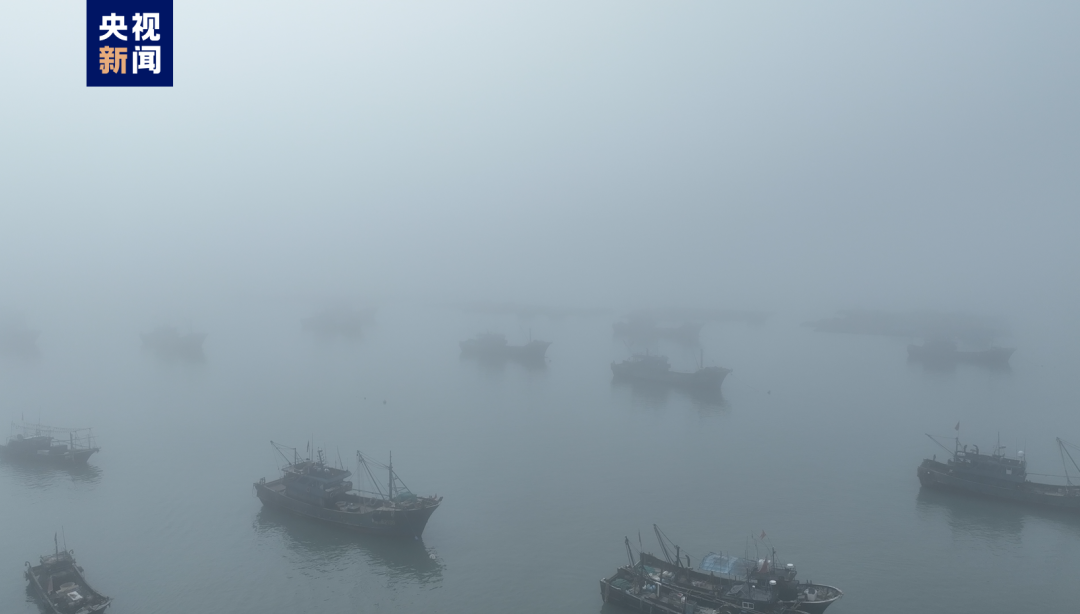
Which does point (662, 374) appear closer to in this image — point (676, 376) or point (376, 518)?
point (676, 376)

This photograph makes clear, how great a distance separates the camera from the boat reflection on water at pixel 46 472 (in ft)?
177

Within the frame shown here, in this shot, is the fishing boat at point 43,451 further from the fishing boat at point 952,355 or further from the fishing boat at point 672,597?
the fishing boat at point 952,355

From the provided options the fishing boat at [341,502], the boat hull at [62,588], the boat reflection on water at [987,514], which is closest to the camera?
the boat hull at [62,588]

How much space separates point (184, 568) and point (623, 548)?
87.3 ft

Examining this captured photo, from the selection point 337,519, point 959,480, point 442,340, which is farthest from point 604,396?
point 442,340

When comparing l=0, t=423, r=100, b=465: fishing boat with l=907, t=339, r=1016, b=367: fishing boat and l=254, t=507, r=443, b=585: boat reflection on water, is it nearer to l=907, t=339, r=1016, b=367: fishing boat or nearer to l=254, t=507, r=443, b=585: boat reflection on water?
l=254, t=507, r=443, b=585: boat reflection on water

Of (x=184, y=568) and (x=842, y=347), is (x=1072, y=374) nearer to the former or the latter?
(x=842, y=347)

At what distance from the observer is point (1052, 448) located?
6412 cm

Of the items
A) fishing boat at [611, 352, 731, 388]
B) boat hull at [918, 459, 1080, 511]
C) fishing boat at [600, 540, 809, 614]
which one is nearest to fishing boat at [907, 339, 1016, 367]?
fishing boat at [611, 352, 731, 388]

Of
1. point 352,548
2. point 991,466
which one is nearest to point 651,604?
point 352,548

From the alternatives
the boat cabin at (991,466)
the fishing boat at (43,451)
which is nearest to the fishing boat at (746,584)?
the boat cabin at (991,466)

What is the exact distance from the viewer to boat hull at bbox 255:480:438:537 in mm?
41406

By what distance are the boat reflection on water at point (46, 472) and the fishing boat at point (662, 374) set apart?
7343 centimetres

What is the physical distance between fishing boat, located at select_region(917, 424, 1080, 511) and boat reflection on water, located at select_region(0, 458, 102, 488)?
69511mm
